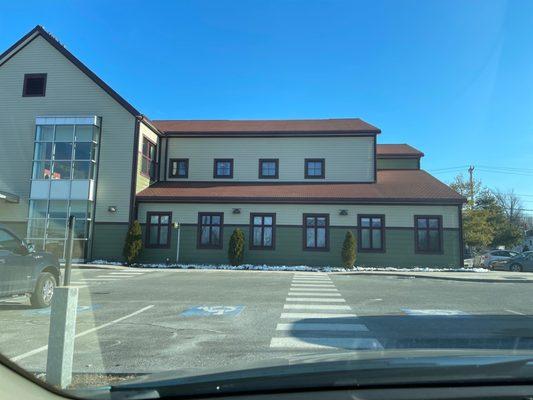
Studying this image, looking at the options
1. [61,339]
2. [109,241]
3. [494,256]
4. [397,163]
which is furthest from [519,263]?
[61,339]

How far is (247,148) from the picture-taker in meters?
30.5

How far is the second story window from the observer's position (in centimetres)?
2881

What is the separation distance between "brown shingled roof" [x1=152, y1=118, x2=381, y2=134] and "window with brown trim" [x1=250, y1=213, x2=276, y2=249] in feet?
18.3

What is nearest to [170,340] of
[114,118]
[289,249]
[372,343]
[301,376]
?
[372,343]

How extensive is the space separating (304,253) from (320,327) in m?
18.1

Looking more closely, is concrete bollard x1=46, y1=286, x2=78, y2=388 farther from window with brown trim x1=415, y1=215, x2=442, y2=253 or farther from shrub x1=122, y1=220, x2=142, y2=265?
window with brown trim x1=415, y1=215, x2=442, y2=253

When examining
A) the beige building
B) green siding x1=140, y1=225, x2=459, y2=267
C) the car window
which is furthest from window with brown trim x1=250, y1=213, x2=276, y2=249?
the car window

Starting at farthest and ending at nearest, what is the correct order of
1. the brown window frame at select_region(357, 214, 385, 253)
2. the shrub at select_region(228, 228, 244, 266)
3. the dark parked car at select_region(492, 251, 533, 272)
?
1. the dark parked car at select_region(492, 251, 533, 272)
2. the brown window frame at select_region(357, 214, 385, 253)
3. the shrub at select_region(228, 228, 244, 266)

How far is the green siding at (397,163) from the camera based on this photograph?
110 feet

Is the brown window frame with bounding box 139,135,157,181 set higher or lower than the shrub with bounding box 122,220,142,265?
higher

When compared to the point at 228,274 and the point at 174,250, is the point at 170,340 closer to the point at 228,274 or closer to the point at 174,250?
the point at 228,274

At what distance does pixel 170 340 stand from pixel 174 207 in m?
20.3

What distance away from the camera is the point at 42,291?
10969mm

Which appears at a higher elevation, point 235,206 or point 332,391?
point 235,206
